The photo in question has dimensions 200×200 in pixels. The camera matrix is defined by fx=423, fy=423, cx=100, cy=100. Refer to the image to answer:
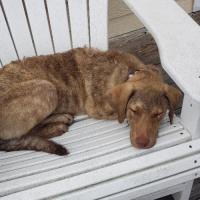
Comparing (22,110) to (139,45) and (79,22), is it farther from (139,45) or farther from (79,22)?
(139,45)

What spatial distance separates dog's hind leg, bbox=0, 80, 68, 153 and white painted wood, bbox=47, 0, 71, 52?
0.51 metres

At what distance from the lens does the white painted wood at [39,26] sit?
9.31 ft

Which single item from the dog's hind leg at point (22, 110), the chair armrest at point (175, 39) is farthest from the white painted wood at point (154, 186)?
the dog's hind leg at point (22, 110)

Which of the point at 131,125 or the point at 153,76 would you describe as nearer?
the point at 131,125

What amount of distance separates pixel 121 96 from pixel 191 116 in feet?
1.34

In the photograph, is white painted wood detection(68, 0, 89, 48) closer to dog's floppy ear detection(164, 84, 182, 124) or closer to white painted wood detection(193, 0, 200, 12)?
dog's floppy ear detection(164, 84, 182, 124)

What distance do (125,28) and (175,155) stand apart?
2.11 m

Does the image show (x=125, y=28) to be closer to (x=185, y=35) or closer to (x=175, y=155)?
(x=185, y=35)

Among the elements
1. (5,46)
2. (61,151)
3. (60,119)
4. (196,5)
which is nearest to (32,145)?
(61,151)

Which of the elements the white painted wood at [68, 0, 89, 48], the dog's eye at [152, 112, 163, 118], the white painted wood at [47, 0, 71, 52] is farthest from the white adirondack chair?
the white painted wood at [68, 0, 89, 48]

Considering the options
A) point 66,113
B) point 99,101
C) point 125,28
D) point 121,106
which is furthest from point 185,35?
point 125,28

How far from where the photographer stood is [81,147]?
2.39 metres

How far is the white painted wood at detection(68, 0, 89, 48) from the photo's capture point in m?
2.92

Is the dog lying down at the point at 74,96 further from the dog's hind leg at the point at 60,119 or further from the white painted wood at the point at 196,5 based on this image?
the white painted wood at the point at 196,5
